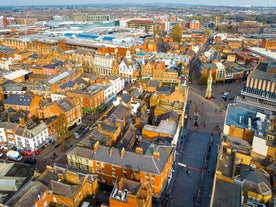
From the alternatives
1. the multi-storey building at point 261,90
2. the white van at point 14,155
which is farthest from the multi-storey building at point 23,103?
the multi-storey building at point 261,90

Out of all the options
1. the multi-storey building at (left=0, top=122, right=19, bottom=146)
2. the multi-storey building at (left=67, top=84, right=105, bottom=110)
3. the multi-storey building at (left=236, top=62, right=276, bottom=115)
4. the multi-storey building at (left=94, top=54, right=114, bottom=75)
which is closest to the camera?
the multi-storey building at (left=0, top=122, right=19, bottom=146)

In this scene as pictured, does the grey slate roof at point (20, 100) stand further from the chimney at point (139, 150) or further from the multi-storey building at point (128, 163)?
the chimney at point (139, 150)

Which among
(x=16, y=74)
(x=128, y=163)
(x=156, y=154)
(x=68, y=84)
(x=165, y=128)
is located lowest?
(x=128, y=163)

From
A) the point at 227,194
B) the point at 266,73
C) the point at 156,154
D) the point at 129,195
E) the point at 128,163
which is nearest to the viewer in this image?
the point at 129,195

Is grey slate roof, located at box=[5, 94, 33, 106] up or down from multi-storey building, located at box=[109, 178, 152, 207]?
up

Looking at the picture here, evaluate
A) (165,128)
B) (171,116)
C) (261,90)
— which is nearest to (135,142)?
(165,128)

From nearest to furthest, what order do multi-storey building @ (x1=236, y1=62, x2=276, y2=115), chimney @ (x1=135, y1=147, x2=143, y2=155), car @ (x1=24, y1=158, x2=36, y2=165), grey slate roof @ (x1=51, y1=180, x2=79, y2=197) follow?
grey slate roof @ (x1=51, y1=180, x2=79, y2=197) < chimney @ (x1=135, y1=147, x2=143, y2=155) < car @ (x1=24, y1=158, x2=36, y2=165) < multi-storey building @ (x1=236, y1=62, x2=276, y2=115)

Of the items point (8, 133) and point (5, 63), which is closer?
point (8, 133)

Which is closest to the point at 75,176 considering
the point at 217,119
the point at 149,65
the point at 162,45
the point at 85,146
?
the point at 85,146

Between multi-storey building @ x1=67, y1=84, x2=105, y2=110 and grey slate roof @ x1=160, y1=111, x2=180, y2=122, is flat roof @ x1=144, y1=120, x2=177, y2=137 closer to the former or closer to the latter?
grey slate roof @ x1=160, y1=111, x2=180, y2=122

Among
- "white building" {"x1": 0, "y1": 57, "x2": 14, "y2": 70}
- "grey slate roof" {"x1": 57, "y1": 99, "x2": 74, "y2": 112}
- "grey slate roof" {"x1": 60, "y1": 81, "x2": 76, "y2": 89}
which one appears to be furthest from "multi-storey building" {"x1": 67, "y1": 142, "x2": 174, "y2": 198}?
"white building" {"x1": 0, "y1": 57, "x2": 14, "y2": 70}

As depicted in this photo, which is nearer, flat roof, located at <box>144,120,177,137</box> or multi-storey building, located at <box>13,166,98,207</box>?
multi-storey building, located at <box>13,166,98,207</box>

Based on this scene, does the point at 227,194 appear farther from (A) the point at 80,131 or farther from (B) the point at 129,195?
(A) the point at 80,131
